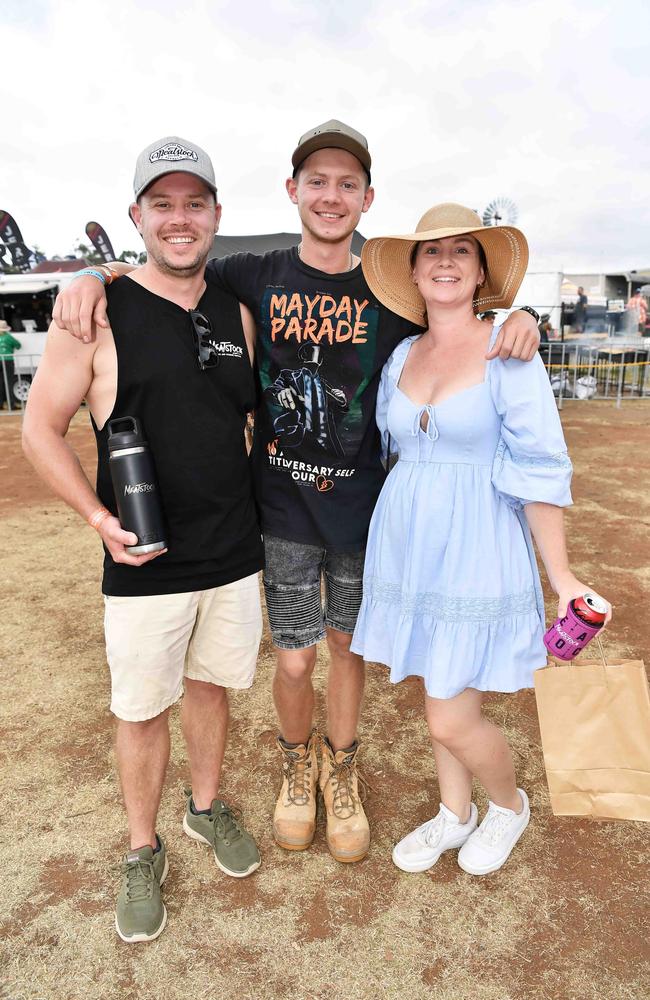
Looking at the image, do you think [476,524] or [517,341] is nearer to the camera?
[517,341]

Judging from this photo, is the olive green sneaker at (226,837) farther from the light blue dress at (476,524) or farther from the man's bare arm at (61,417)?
the man's bare arm at (61,417)

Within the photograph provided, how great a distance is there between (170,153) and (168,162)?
4cm

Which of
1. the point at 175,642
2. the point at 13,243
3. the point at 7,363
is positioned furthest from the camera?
the point at 13,243

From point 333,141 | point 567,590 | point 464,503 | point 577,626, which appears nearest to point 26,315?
point 333,141

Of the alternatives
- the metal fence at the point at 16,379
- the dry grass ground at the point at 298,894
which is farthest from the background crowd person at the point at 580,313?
the dry grass ground at the point at 298,894

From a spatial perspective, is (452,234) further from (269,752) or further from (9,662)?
(9,662)

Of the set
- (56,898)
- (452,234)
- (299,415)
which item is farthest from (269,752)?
(452,234)

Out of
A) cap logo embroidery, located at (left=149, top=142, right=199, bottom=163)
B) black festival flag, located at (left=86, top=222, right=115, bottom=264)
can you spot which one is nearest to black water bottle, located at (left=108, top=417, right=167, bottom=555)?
cap logo embroidery, located at (left=149, top=142, right=199, bottom=163)

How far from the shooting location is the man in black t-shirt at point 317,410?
2355 mm

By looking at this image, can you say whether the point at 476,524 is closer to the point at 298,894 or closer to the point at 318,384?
the point at 318,384

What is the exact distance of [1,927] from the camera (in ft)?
7.05

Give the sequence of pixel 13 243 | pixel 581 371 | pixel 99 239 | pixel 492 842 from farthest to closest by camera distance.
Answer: pixel 99 239 < pixel 13 243 < pixel 581 371 < pixel 492 842

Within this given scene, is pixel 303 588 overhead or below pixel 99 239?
below

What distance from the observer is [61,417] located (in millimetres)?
2057
